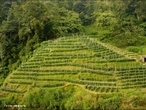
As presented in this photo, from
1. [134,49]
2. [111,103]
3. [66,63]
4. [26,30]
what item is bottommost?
[111,103]

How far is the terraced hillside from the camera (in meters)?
27.6

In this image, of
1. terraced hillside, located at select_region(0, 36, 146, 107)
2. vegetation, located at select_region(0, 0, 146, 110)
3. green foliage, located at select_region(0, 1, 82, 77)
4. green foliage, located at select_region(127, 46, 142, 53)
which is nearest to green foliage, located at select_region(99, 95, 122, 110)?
vegetation, located at select_region(0, 0, 146, 110)

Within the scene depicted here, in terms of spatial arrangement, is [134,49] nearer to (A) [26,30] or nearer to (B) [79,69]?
(B) [79,69]

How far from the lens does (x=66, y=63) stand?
30062 mm

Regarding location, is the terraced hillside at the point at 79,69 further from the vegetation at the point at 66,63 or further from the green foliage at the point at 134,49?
the green foliage at the point at 134,49

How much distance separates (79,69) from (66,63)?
5.25 ft

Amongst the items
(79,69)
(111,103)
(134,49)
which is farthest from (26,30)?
(111,103)

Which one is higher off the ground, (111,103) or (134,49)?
(134,49)

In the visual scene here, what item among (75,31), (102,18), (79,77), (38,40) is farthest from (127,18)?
(79,77)

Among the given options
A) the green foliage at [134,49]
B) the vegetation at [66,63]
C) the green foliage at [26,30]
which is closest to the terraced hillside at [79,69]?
the vegetation at [66,63]

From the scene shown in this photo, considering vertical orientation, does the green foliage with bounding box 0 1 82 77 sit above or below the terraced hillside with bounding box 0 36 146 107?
above

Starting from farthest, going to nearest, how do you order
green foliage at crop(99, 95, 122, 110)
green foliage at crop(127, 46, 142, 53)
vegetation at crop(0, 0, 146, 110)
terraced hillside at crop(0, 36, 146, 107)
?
green foliage at crop(127, 46, 142, 53), terraced hillside at crop(0, 36, 146, 107), vegetation at crop(0, 0, 146, 110), green foliage at crop(99, 95, 122, 110)

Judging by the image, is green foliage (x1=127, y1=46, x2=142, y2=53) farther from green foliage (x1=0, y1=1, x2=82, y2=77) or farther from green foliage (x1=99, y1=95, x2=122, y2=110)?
green foliage (x1=99, y1=95, x2=122, y2=110)

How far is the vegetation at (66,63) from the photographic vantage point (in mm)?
26672
